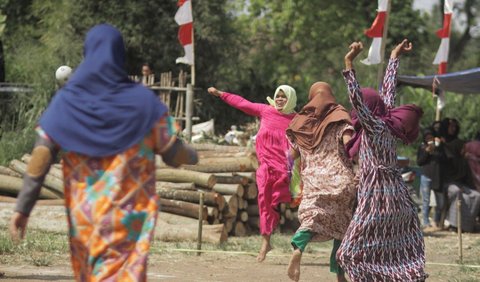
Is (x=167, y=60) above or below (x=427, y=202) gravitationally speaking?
above

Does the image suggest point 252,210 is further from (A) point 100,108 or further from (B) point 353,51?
(A) point 100,108

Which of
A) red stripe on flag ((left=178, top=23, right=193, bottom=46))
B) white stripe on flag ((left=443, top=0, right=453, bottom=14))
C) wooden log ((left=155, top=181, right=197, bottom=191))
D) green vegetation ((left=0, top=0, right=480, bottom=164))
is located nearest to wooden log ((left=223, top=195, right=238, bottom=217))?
wooden log ((left=155, top=181, right=197, bottom=191))

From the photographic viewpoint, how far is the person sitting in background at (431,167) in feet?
52.5

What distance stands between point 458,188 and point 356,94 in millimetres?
9224

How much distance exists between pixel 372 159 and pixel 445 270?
3.60 metres

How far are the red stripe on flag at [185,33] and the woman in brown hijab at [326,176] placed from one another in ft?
27.9

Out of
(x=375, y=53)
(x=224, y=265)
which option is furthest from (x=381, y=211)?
(x=375, y=53)

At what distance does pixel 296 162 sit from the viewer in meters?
9.15

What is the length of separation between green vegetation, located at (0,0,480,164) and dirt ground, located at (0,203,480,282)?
5.74 metres

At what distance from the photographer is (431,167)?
16078mm

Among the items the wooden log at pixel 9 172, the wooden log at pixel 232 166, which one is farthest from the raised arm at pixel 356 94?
the wooden log at pixel 9 172

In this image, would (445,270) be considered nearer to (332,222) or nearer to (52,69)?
(332,222)

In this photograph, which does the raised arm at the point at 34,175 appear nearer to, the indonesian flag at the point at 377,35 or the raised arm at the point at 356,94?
the raised arm at the point at 356,94

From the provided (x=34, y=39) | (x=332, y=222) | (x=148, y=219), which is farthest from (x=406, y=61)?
(x=148, y=219)
